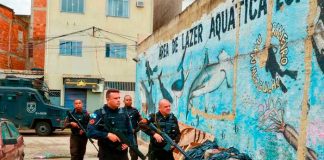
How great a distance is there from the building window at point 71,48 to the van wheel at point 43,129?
959 cm

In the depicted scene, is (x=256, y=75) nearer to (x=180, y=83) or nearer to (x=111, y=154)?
(x=111, y=154)

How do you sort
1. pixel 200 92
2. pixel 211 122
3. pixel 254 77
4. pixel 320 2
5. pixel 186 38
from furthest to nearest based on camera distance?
pixel 186 38 < pixel 200 92 < pixel 211 122 < pixel 254 77 < pixel 320 2

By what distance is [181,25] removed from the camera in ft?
38.8

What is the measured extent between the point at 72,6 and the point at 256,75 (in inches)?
963

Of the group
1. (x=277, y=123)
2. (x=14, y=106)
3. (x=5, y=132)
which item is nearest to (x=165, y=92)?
(x=5, y=132)

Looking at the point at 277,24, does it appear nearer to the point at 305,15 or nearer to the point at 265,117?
the point at 305,15

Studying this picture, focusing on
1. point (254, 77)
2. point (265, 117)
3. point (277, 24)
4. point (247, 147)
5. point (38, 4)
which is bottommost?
point (247, 147)

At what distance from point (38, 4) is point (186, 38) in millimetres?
29060

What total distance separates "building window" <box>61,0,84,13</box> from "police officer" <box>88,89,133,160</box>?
2497 cm

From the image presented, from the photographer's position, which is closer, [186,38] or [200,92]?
[200,92]

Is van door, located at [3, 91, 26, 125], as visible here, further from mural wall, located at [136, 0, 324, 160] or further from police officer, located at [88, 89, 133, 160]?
police officer, located at [88, 89, 133, 160]

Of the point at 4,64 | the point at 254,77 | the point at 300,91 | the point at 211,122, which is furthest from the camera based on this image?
the point at 4,64

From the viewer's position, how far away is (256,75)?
24.2 feet

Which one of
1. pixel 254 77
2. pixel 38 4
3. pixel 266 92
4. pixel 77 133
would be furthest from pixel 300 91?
pixel 38 4
